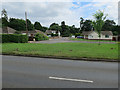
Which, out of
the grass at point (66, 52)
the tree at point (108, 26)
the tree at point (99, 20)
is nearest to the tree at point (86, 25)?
the tree at point (108, 26)

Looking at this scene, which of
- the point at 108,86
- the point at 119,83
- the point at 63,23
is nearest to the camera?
Answer: the point at 108,86

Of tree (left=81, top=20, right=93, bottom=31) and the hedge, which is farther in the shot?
tree (left=81, top=20, right=93, bottom=31)

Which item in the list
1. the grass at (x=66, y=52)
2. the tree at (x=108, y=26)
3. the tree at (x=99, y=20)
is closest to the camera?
the grass at (x=66, y=52)

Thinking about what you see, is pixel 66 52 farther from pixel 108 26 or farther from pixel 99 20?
pixel 108 26

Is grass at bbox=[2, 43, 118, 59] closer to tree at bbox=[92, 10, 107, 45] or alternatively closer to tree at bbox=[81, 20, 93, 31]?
tree at bbox=[92, 10, 107, 45]

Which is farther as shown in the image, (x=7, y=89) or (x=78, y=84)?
(x=78, y=84)

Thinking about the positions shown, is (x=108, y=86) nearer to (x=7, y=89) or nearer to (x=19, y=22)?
(x=7, y=89)

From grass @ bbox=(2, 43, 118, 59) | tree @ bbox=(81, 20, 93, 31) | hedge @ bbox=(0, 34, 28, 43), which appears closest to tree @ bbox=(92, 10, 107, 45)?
grass @ bbox=(2, 43, 118, 59)

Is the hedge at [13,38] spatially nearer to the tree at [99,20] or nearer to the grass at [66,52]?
the grass at [66,52]

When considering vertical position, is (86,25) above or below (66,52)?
above

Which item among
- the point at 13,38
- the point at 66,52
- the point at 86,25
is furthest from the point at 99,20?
the point at 86,25

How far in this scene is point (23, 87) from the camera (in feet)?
11.1

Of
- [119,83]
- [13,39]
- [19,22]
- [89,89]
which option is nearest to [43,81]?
[89,89]

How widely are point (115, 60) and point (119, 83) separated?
4059mm
